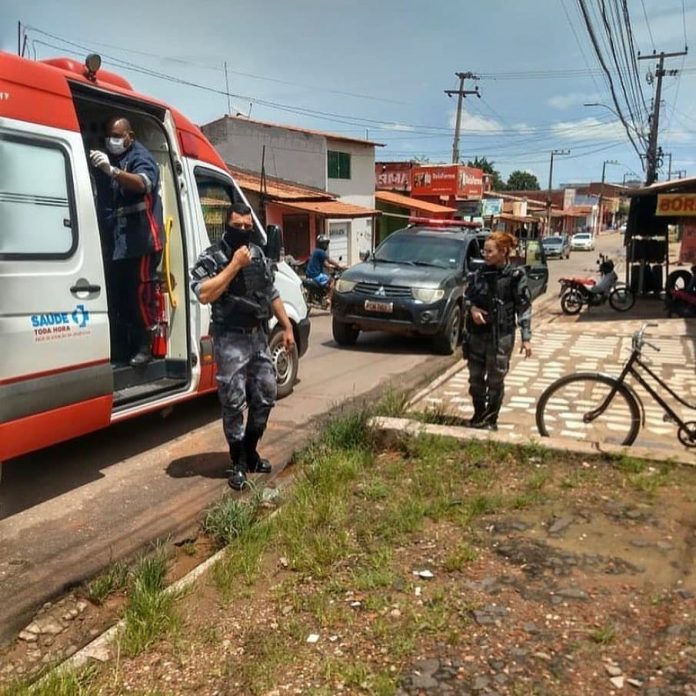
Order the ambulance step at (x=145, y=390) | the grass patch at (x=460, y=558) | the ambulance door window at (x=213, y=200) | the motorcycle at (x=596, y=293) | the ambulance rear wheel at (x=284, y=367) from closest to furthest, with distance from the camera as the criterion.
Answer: the grass patch at (x=460, y=558)
the ambulance step at (x=145, y=390)
the ambulance door window at (x=213, y=200)
the ambulance rear wheel at (x=284, y=367)
the motorcycle at (x=596, y=293)

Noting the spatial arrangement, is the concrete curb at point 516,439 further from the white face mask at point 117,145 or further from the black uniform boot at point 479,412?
the white face mask at point 117,145

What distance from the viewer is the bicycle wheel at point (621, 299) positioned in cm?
1680

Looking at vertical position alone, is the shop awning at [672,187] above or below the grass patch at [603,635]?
above

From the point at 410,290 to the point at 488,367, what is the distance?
13.2 ft

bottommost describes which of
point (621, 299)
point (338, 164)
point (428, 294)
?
point (621, 299)

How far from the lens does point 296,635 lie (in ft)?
9.12

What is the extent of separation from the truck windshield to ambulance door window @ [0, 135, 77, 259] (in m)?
6.67

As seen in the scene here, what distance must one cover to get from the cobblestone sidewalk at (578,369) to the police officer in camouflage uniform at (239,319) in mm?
1785

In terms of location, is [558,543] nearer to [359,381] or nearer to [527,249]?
[359,381]

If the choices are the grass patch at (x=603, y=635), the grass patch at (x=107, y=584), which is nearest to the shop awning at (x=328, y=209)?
the grass patch at (x=107, y=584)

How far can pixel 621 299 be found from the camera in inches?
664

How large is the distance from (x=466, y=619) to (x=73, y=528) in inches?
96.3

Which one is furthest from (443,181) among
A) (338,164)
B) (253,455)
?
(253,455)

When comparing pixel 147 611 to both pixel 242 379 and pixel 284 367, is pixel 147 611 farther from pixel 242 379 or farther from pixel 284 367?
pixel 284 367
